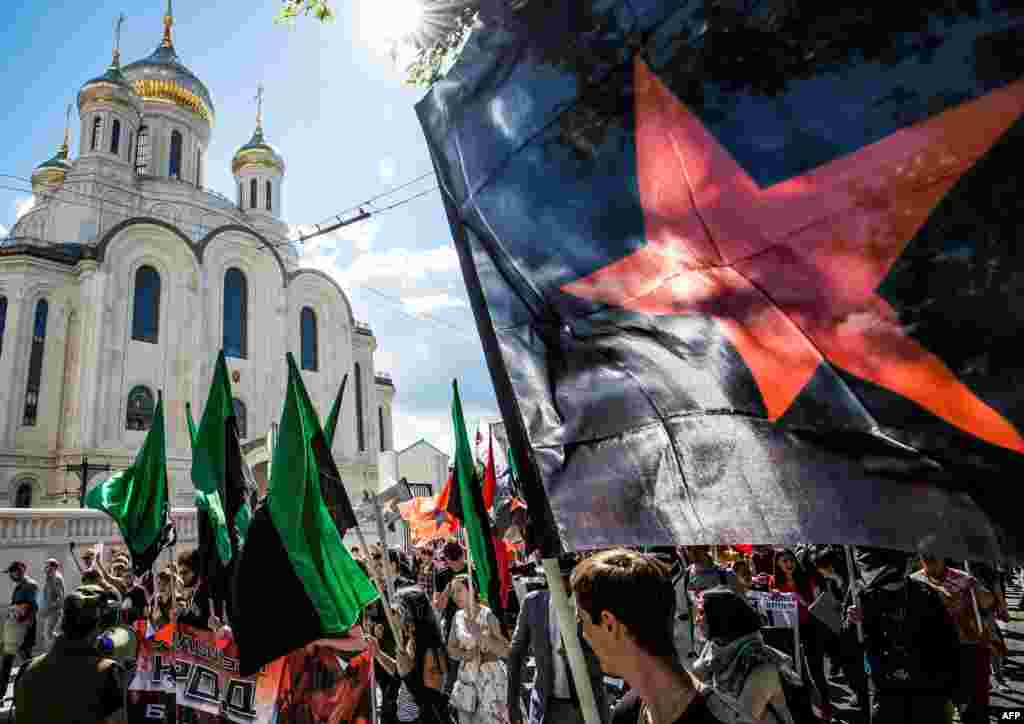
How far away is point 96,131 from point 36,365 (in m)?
14.1

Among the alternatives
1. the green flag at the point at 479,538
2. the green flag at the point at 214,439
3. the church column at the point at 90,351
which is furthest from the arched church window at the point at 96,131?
the green flag at the point at 479,538

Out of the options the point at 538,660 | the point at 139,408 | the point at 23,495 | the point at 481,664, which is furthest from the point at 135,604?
the point at 23,495

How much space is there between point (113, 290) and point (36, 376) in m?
4.16

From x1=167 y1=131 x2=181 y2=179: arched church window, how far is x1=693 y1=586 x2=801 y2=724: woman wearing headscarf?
38.9 meters

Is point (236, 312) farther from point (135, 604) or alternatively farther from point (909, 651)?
point (909, 651)

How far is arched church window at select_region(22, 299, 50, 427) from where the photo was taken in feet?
75.3

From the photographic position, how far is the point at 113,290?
23766 mm

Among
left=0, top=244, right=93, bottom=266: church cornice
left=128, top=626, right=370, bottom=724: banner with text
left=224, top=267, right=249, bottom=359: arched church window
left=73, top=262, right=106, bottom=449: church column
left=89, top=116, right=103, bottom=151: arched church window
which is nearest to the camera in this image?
left=128, top=626, right=370, bottom=724: banner with text

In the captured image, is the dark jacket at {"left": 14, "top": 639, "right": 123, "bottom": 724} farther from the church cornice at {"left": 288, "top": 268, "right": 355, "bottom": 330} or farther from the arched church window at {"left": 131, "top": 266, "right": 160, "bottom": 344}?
the church cornice at {"left": 288, "top": 268, "right": 355, "bottom": 330}

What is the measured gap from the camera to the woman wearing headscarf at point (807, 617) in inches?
220

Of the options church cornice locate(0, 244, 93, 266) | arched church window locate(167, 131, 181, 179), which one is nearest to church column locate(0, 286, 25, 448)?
church cornice locate(0, 244, 93, 266)

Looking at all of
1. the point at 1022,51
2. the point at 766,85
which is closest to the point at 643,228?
the point at 766,85

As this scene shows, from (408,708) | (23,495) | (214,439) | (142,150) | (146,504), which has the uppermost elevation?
(142,150)

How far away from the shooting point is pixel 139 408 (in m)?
23.3
